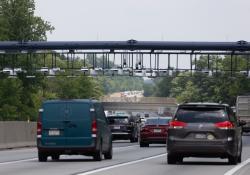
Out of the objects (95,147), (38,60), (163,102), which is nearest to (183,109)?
(95,147)

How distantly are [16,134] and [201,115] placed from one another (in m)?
21.5

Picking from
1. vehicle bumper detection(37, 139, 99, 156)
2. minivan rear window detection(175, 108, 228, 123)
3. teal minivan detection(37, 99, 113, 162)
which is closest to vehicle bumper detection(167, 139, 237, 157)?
minivan rear window detection(175, 108, 228, 123)

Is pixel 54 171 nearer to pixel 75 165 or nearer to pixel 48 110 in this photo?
pixel 75 165

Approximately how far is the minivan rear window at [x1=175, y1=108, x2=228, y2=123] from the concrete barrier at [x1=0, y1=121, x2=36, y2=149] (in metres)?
18.5

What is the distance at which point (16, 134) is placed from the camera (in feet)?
156

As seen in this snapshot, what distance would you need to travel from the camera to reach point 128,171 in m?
24.1

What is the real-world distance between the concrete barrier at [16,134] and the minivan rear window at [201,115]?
18469 mm

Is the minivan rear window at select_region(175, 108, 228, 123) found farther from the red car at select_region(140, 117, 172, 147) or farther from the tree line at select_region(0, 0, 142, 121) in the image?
the tree line at select_region(0, 0, 142, 121)

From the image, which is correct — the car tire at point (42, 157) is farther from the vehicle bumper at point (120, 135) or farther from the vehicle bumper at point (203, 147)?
the vehicle bumper at point (120, 135)

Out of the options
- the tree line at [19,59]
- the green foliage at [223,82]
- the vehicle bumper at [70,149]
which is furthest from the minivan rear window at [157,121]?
the green foliage at [223,82]

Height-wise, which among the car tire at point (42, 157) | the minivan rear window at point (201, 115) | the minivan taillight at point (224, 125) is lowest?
the car tire at point (42, 157)

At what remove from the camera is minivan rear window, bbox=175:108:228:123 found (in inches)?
1085

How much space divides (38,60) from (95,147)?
225ft

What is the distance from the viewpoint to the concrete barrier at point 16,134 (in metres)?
45.2
